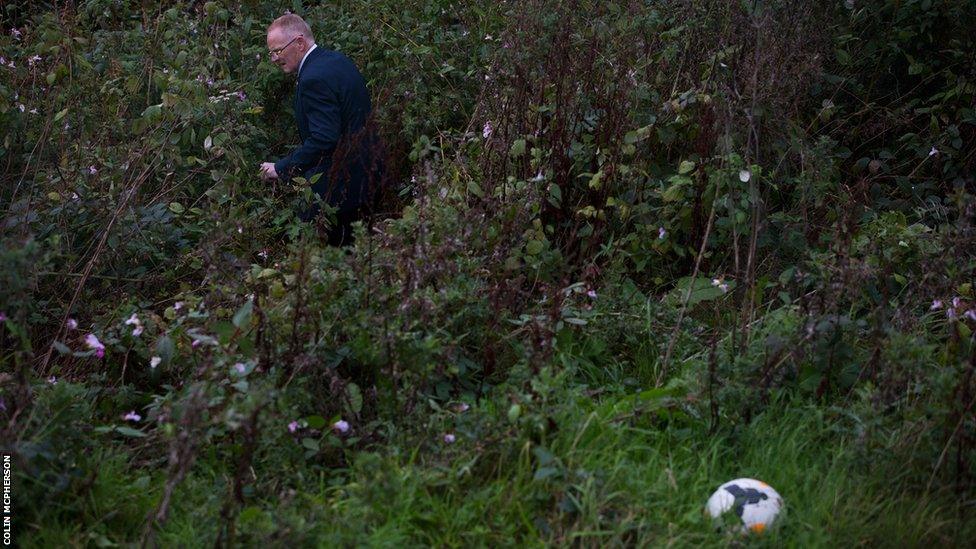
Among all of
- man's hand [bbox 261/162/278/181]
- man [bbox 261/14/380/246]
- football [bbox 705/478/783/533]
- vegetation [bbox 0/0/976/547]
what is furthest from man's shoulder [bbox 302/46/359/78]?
football [bbox 705/478/783/533]

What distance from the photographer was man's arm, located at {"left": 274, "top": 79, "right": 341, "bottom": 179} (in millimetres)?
5797

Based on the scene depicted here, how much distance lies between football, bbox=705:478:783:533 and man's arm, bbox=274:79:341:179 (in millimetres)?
3456

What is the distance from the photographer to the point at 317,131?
584 centimetres

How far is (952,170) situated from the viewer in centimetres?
566

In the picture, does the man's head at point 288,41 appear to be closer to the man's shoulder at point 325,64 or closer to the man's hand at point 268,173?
the man's shoulder at point 325,64

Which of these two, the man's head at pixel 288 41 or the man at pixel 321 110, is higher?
the man's head at pixel 288 41

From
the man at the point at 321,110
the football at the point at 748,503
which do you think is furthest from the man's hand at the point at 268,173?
the football at the point at 748,503

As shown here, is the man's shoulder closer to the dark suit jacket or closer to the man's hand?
the dark suit jacket

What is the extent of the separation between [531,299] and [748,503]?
1.52m

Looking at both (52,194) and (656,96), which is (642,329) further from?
(52,194)

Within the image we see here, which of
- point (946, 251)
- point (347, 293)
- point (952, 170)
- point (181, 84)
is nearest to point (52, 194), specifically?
point (181, 84)

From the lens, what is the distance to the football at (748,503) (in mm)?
3020

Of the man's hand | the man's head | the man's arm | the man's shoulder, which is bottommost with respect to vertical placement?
the man's hand

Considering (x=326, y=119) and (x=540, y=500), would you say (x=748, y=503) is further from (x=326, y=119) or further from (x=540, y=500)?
(x=326, y=119)
